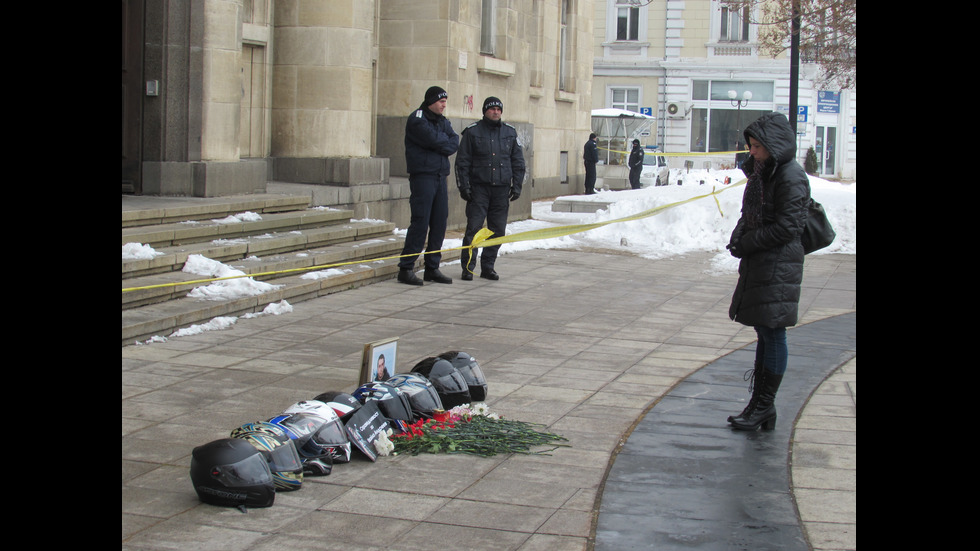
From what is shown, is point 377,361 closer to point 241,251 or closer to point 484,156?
point 241,251

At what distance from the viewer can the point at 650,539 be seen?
454 centimetres

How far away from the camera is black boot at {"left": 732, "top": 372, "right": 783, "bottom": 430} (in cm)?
641

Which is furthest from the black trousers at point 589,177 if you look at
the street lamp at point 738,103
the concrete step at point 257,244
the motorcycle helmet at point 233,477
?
the motorcycle helmet at point 233,477

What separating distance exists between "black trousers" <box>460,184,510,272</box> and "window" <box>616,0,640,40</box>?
40.1m

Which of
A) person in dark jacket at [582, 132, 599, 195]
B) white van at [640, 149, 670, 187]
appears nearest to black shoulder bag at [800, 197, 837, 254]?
person in dark jacket at [582, 132, 599, 195]

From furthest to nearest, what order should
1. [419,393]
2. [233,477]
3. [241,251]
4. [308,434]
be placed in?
[241,251] < [419,393] < [308,434] < [233,477]

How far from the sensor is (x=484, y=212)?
12.5 metres

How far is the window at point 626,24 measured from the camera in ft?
166

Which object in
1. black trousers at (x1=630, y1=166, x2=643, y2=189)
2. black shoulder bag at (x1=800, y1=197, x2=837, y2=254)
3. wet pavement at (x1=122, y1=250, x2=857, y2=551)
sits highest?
black trousers at (x1=630, y1=166, x2=643, y2=189)

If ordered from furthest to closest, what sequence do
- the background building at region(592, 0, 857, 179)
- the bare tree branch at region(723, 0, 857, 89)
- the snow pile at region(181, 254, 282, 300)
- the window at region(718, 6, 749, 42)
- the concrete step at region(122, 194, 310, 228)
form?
the background building at region(592, 0, 857, 179)
the window at region(718, 6, 749, 42)
the bare tree branch at region(723, 0, 857, 89)
the concrete step at region(122, 194, 310, 228)
the snow pile at region(181, 254, 282, 300)

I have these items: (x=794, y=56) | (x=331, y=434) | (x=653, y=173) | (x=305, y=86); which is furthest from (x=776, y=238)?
(x=653, y=173)

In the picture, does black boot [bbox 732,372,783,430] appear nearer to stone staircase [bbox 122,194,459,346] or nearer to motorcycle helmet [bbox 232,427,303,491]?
motorcycle helmet [bbox 232,427,303,491]

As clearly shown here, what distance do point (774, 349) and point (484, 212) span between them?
254 inches
